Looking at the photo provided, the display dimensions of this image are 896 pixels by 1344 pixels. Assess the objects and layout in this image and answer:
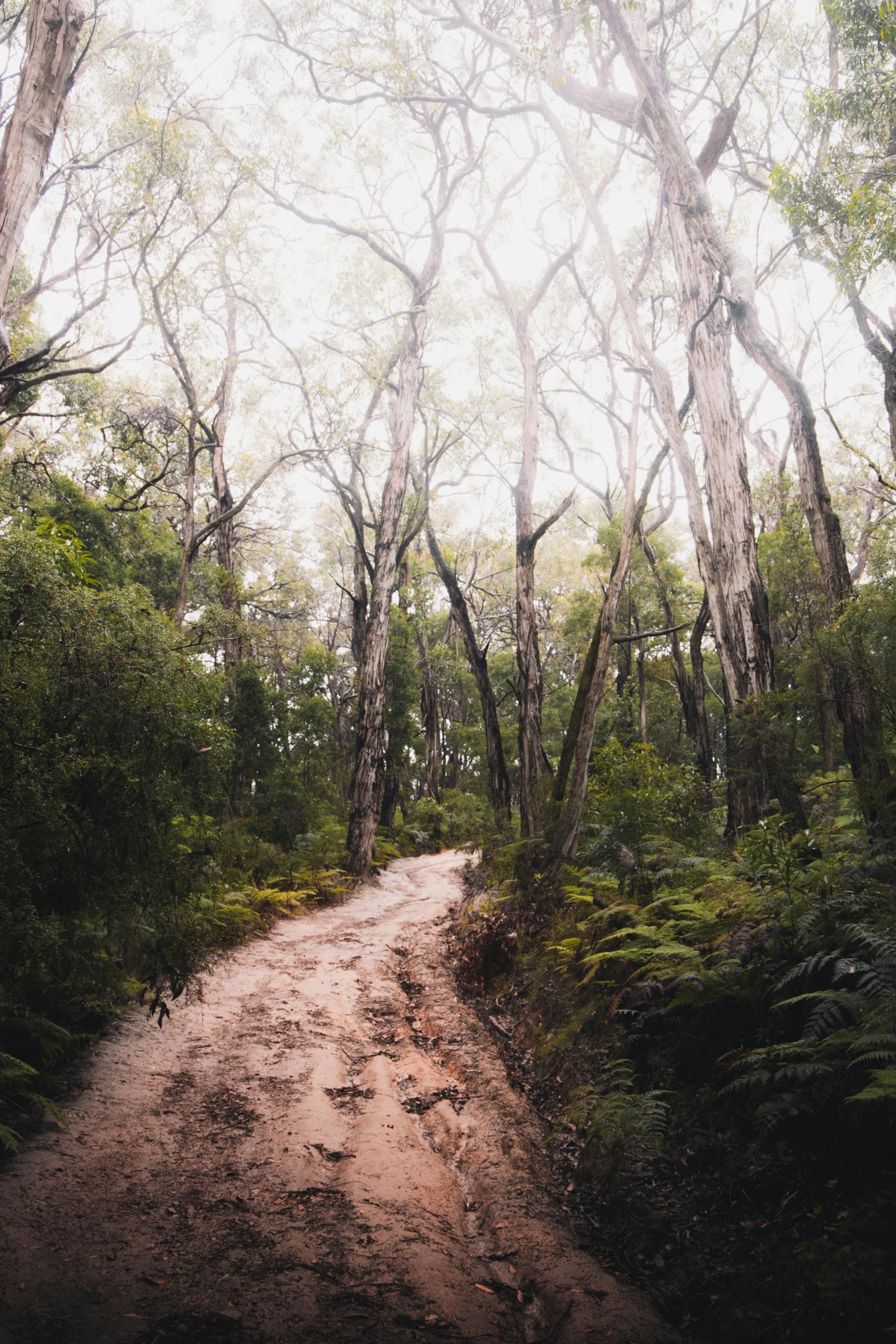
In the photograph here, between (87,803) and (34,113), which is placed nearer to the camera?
(87,803)

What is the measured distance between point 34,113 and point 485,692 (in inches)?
433

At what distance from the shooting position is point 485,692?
14.6 metres

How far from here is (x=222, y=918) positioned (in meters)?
7.82

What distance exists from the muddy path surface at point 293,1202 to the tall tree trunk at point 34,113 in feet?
19.0

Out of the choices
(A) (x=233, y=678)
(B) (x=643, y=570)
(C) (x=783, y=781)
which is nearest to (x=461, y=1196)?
(C) (x=783, y=781)

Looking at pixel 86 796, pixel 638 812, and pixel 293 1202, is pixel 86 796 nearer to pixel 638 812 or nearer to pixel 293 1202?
pixel 293 1202

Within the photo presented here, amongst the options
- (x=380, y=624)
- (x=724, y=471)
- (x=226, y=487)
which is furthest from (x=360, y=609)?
(x=724, y=471)

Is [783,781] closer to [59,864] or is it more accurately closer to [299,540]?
[59,864]

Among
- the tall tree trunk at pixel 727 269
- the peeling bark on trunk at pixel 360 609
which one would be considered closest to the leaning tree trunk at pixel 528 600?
the tall tree trunk at pixel 727 269

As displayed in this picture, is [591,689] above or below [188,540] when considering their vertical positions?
below

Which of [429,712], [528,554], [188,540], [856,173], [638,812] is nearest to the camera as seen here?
[638,812]

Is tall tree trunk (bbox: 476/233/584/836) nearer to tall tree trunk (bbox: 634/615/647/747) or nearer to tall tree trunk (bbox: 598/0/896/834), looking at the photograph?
tall tree trunk (bbox: 598/0/896/834)

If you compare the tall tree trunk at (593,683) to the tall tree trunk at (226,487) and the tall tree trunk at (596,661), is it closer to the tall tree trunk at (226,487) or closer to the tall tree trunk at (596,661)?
the tall tree trunk at (596,661)

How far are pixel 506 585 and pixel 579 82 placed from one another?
72.6 ft
